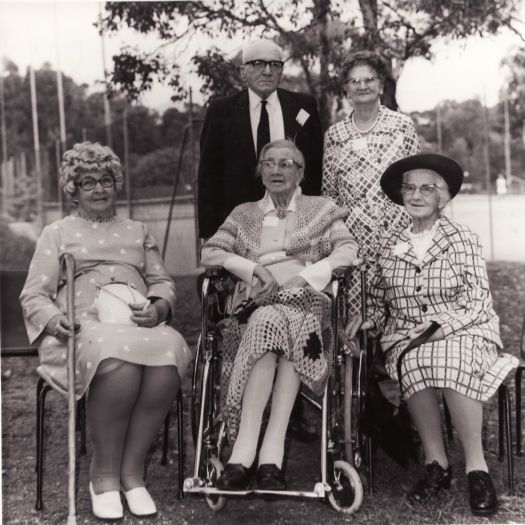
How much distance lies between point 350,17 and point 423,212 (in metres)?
2.20

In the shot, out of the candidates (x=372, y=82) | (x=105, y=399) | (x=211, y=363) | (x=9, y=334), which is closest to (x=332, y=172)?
(x=372, y=82)

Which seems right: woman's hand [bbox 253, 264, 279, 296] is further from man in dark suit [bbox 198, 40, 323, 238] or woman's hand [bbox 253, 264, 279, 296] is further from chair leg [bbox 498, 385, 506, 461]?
chair leg [bbox 498, 385, 506, 461]

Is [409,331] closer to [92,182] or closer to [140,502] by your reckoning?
[140,502]

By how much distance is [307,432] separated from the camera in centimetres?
417

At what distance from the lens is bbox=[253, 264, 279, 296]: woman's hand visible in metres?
3.33

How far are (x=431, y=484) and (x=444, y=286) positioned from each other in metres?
0.81

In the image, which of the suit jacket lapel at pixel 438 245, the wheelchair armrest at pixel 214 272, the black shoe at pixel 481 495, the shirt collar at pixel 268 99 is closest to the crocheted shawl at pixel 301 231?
the wheelchair armrest at pixel 214 272

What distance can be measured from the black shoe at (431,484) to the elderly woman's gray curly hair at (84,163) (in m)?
1.81

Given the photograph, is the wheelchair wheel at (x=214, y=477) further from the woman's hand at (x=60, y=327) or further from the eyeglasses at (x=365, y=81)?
the eyeglasses at (x=365, y=81)

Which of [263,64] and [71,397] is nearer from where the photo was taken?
[71,397]

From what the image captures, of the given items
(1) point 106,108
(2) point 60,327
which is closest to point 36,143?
(1) point 106,108

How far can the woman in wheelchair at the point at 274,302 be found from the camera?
3.05 metres

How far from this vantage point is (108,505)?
10.2 feet

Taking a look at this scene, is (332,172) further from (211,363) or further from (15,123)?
(15,123)
